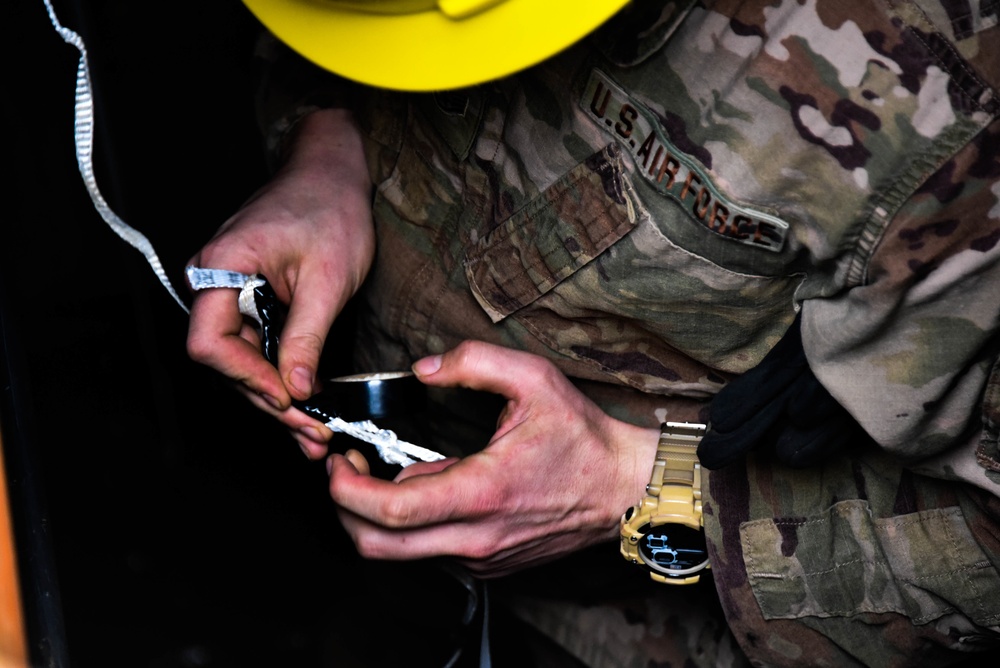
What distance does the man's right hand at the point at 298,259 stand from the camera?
0.91 m

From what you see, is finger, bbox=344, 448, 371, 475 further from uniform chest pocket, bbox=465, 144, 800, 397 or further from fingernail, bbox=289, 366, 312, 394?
uniform chest pocket, bbox=465, 144, 800, 397

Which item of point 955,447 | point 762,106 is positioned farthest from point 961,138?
point 955,447

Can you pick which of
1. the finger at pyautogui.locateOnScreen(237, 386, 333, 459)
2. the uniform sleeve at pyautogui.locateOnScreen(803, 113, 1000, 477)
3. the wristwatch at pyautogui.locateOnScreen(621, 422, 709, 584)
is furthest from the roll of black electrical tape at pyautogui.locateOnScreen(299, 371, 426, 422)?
the uniform sleeve at pyautogui.locateOnScreen(803, 113, 1000, 477)

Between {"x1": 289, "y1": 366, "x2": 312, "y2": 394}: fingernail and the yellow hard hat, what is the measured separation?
284 millimetres

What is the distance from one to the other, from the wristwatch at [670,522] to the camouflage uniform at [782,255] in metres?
0.03

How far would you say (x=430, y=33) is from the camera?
0.75m

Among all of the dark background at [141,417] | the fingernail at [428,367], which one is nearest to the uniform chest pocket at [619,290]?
the fingernail at [428,367]

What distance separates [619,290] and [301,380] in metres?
0.31

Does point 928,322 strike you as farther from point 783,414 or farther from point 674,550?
point 674,550

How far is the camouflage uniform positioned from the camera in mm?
692

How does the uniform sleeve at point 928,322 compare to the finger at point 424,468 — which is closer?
the uniform sleeve at point 928,322

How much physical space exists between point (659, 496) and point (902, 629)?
250 mm

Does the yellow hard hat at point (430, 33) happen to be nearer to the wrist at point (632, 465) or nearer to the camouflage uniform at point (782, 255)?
the camouflage uniform at point (782, 255)

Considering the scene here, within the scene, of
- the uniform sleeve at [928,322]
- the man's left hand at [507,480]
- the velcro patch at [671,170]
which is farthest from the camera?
the man's left hand at [507,480]
